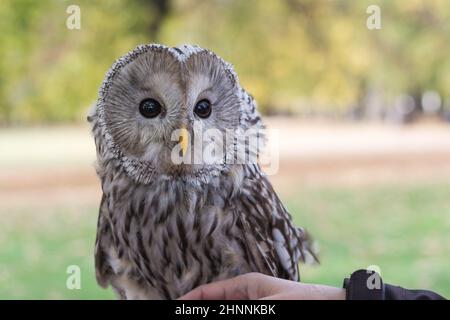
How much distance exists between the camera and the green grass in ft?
10.2

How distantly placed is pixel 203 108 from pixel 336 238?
114 inches

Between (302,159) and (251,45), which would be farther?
(302,159)

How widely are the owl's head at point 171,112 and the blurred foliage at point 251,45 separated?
8.05 ft

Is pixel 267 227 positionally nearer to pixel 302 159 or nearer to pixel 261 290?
pixel 261 290

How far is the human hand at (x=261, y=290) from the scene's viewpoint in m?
0.92

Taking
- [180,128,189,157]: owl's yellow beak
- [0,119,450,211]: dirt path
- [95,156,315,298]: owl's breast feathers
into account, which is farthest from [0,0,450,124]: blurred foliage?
[180,128,189,157]: owl's yellow beak

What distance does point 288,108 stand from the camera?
440 cm

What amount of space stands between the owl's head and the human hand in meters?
0.18

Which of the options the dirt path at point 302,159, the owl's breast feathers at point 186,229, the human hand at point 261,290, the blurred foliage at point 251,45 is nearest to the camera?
the human hand at point 261,290

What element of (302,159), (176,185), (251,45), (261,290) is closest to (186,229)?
(176,185)

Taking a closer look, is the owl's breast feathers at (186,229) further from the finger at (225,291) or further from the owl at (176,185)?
the finger at (225,291)

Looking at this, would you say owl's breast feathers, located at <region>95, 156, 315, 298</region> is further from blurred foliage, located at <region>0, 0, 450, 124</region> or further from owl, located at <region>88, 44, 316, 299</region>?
blurred foliage, located at <region>0, 0, 450, 124</region>

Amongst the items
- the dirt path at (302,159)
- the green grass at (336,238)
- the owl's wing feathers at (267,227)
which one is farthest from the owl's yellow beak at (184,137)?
the dirt path at (302,159)

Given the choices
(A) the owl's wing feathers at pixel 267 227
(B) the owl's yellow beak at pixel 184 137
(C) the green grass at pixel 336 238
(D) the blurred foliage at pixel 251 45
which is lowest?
(C) the green grass at pixel 336 238
